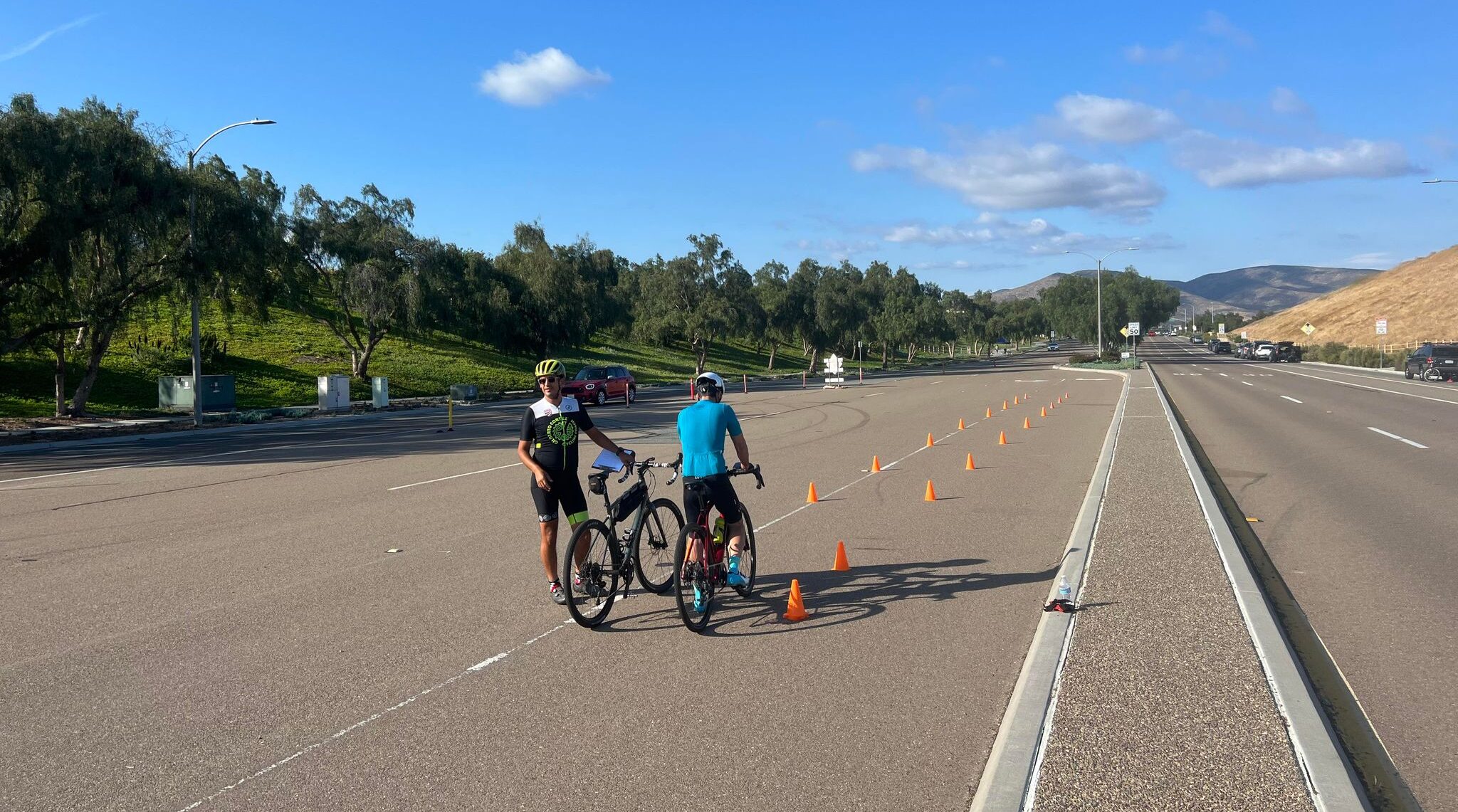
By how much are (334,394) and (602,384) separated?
371 inches

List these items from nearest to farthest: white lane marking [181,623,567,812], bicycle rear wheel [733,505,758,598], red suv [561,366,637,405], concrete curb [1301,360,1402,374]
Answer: white lane marking [181,623,567,812], bicycle rear wheel [733,505,758,598], red suv [561,366,637,405], concrete curb [1301,360,1402,374]

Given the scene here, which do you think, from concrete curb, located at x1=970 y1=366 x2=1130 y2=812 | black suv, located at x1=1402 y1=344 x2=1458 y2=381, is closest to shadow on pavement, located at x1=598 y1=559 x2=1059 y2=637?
concrete curb, located at x1=970 y1=366 x2=1130 y2=812

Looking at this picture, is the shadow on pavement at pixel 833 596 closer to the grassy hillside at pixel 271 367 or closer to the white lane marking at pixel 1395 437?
the white lane marking at pixel 1395 437

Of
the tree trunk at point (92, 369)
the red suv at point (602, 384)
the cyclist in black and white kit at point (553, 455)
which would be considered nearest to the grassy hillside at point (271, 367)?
the tree trunk at point (92, 369)

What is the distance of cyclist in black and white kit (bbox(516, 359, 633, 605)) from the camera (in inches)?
258

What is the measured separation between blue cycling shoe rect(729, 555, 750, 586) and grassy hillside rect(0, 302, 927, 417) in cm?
3118

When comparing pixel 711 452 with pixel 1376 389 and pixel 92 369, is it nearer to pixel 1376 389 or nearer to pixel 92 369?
pixel 92 369

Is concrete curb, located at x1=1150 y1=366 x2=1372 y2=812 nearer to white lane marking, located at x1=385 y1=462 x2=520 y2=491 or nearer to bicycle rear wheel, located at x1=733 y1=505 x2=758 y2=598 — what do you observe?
bicycle rear wheel, located at x1=733 y1=505 x2=758 y2=598

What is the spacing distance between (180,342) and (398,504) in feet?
121

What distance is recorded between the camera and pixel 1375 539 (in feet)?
29.9

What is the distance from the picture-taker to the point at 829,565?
818cm

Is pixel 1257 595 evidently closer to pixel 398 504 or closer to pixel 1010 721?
pixel 1010 721

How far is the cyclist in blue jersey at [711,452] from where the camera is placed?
6566 mm

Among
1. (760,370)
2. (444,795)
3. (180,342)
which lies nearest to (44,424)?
(180,342)
